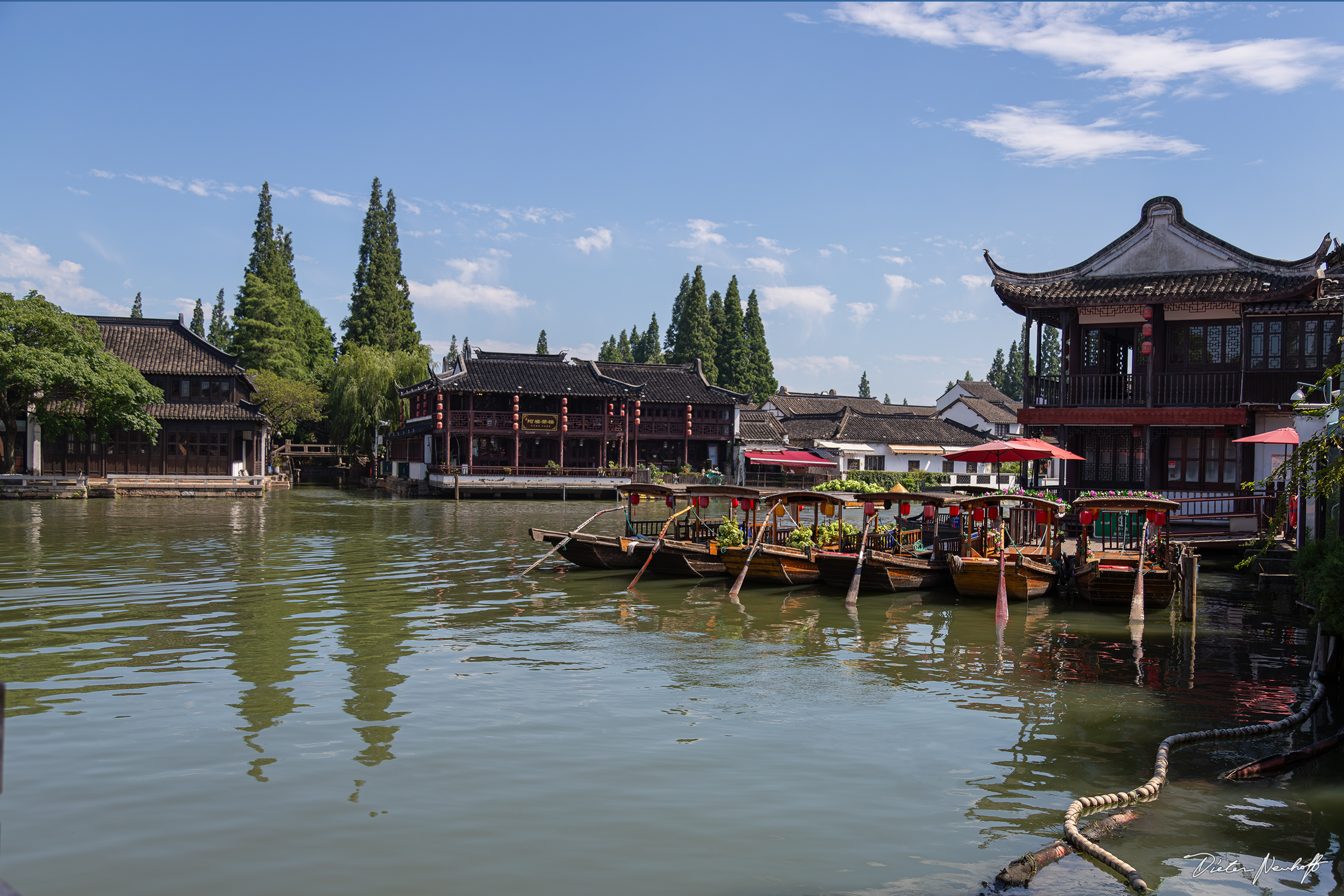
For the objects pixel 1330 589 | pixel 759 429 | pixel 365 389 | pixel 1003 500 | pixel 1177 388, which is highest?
pixel 365 389

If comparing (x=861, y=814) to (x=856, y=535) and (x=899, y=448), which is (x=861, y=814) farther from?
(x=899, y=448)

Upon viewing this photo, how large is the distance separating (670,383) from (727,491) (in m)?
35.7

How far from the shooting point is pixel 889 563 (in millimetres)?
18406

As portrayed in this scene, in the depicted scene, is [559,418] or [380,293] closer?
[559,418]

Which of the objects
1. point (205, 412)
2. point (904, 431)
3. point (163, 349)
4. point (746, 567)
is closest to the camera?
point (746, 567)

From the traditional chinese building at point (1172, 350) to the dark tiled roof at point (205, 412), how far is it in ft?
117

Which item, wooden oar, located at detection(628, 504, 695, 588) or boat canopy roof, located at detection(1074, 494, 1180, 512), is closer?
boat canopy roof, located at detection(1074, 494, 1180, 512)

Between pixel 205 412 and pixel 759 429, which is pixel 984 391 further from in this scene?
pixel 205 412

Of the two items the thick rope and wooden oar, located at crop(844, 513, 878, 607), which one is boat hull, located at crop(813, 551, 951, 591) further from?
the thick rope

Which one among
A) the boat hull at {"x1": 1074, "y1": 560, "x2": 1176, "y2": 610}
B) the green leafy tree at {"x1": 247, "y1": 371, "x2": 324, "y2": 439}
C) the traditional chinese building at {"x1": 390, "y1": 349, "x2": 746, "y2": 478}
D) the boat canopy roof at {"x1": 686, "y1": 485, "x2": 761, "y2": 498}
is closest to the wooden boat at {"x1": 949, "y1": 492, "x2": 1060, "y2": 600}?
the boat hull at {"x1": 1074, "y1": 560, "x2": 1176, "y2": 610}

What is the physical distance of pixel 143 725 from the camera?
9242 mm

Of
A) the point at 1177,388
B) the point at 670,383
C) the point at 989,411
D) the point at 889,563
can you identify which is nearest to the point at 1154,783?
the point at 889,563

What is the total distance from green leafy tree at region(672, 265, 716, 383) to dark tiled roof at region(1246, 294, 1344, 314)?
48451mm

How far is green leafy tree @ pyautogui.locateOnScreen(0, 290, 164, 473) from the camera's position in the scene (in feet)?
124
